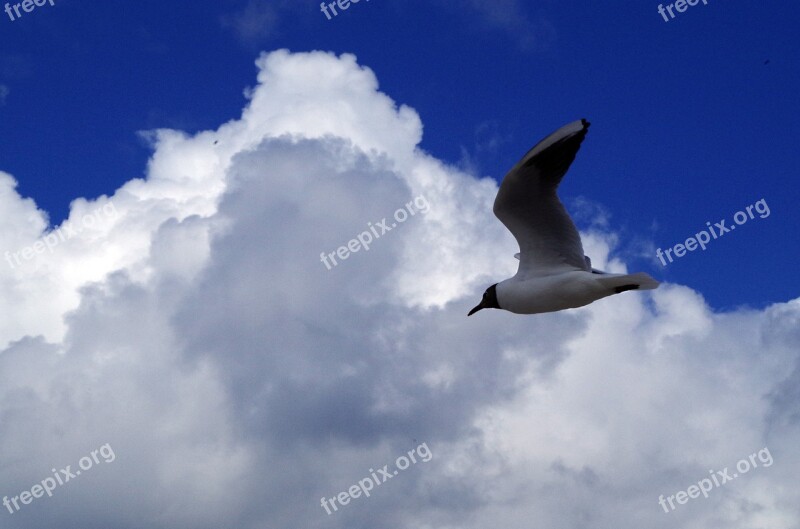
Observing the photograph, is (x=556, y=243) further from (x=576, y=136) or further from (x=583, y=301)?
(x=576, y=136)

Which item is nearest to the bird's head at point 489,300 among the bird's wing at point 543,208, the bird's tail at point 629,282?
the bird's wing at point 543,208

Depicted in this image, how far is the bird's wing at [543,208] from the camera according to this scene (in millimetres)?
17531

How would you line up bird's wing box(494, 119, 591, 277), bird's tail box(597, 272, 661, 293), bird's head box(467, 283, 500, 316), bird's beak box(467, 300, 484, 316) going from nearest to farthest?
bird's wing box(494, 119, 591, 277) → bird's tail box(597, 272, 661, 293) → bird's head box(467, 283, 500, 316) → bird's beak box(467, 300, 484, 316)

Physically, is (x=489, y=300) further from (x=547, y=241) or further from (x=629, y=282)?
(x=629, y=282)

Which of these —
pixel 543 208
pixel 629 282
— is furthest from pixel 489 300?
pixel 629 282

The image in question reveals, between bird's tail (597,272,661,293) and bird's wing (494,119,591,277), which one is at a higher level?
bird's wing (494,119,591,277)

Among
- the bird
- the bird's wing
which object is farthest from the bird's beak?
the bird's wing

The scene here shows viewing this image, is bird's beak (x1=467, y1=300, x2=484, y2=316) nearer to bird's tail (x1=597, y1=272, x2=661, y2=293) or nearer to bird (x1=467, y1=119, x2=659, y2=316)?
bird (x1=467, y1=119, x2=659, y2=316)

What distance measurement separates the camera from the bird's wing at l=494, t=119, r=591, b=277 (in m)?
17.5

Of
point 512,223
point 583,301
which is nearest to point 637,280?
point 583,301

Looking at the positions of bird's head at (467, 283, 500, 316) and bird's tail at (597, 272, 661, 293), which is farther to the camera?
bird's head at (467, 283, 500, 316)

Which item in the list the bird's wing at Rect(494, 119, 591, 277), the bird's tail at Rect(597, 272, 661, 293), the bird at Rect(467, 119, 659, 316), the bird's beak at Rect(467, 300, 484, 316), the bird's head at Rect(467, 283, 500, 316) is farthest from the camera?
the bird's beak at Rect(467, 300, 484, 316)

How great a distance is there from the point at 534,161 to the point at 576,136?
94 centimetres

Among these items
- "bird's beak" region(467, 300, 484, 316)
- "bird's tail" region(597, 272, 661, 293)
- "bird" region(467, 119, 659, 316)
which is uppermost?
"bird's beak" region(467, 300, 484, 316)
